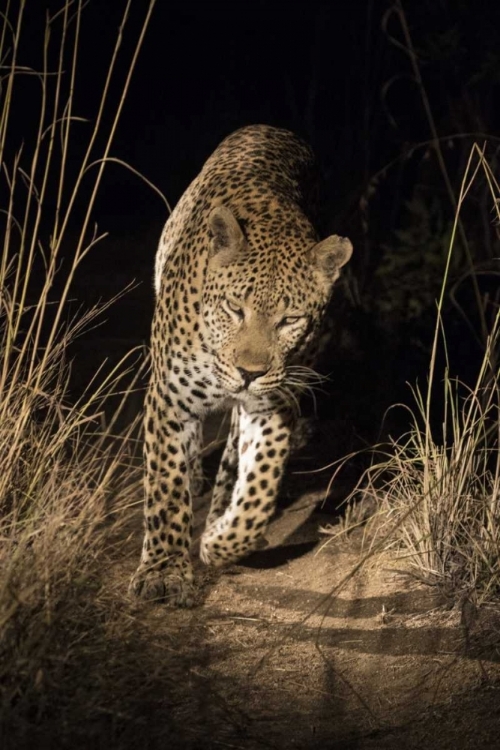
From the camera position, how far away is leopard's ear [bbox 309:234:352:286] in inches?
191

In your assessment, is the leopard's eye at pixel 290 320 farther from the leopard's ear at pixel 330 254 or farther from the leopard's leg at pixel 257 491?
the leopard's leg at pixel 257 491

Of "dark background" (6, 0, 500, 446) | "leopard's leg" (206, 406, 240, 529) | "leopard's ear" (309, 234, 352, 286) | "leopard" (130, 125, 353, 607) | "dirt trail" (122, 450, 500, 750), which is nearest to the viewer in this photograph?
"dirt trail" (122, 450, 500, 750)

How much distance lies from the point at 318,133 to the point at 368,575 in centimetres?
1026

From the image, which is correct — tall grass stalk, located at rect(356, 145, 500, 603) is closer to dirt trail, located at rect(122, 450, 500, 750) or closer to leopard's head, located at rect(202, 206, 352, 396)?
dirt trail, located at rect(122, 450, 500, 750)

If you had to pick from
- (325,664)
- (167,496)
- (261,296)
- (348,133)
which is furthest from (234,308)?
(348,133)

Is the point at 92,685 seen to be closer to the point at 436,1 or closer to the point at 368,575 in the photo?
the point at 368,575

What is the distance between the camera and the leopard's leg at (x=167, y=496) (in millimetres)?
4961

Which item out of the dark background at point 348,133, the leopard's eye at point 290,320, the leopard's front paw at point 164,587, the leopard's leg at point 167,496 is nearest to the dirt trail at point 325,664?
the leopard's front paw at point 164,587

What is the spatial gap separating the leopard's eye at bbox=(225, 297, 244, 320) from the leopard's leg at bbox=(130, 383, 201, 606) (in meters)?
0.49

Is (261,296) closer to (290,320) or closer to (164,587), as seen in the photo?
(290,320)

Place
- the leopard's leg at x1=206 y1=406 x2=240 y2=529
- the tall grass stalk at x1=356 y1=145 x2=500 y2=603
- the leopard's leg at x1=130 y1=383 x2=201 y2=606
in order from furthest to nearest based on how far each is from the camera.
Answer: the leopard's leg at x1=206 y1=406 x2=240 y2=529 < the leopard's leg at x1=130 y1=383 x2=201 y2=606 < the tall grass stalk at x1=356 y1=145 x2=500 y2=603

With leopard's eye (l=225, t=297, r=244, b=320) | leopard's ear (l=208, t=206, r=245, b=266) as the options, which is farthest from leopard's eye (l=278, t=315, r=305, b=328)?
leopard's ear (l=208, t=206, r=245, b=266)

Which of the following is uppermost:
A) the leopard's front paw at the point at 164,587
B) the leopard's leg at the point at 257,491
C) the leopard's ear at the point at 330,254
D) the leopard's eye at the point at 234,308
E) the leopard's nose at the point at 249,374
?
the leopard's ear at the point at 330,254


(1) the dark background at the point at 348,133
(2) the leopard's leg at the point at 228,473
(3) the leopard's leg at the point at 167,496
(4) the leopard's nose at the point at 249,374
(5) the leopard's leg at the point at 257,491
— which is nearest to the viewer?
(4) the leopard's nose at the point at 249,374
